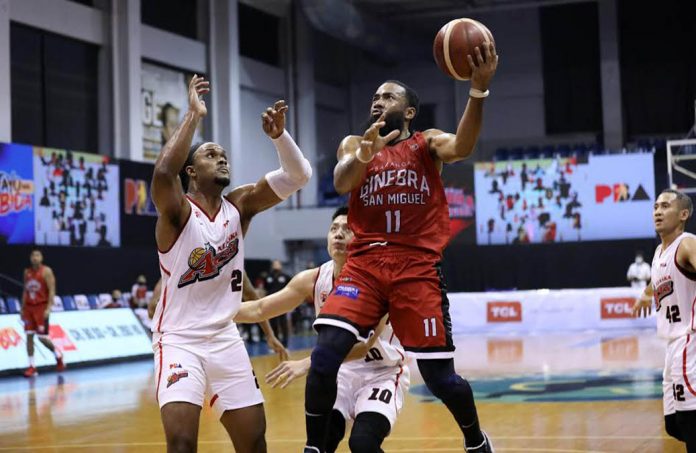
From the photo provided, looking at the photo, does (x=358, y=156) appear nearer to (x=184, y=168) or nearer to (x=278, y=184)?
(x=278, y=184)

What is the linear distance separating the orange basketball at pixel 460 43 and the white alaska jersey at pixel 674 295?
2085mm

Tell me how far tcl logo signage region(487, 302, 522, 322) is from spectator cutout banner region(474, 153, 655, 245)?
359cm

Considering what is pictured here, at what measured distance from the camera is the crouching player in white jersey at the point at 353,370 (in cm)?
565

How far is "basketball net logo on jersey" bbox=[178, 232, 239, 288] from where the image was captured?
533 centimetres

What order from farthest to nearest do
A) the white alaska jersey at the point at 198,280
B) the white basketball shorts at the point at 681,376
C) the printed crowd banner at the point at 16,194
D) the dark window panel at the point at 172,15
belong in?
the dark window panel at the point at 172,15 → the printed crowd banner at the point at 16,194 → the white basketball shorts at the point at 681,376 → the white alaska jersey at the point at 198,280

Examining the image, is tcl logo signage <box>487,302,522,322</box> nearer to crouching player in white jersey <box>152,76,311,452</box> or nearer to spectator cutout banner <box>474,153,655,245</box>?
spectator cutout banner <box>474,153,655,245</box>

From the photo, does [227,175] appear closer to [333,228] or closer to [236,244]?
[236,244]

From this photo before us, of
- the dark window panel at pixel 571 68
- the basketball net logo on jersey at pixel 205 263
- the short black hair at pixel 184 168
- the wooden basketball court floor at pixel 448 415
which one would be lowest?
the wooden basketball court floor at pixel 448 415

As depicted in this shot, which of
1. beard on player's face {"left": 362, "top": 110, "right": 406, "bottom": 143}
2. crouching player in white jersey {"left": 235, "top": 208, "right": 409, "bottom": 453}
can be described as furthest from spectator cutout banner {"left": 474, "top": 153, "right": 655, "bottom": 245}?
beard on player's face {"left": 362, "top": 110, "right": 406, "bottom": 143}

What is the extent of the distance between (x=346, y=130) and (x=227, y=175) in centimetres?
3173

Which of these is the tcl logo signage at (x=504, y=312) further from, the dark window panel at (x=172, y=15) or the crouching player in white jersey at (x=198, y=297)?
the crouching player in white jersey at (x=198, y=297)

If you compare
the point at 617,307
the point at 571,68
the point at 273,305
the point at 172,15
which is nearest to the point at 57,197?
the point at 172,15

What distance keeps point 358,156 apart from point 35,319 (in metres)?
12.1

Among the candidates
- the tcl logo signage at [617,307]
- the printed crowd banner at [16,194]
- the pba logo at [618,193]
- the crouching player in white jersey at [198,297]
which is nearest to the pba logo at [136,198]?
the printed crowd banner at [16,194]
